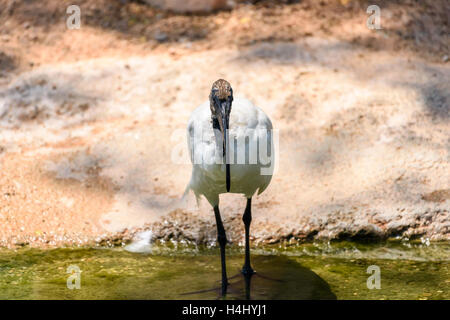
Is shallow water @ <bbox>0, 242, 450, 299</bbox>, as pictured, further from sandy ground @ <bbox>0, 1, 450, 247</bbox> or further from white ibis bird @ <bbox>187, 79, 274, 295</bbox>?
white ibis bird @ <bbox>187, 79, 274, 295</bbox>

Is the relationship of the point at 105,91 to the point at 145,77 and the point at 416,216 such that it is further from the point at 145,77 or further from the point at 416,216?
the point at 416,216

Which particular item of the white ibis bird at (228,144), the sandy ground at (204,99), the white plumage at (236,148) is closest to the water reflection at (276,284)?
the white ibis bird at (228,144)

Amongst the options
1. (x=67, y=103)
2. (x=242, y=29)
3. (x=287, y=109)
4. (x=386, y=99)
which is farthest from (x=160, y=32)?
(x=386, y=99)

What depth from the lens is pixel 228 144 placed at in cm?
341

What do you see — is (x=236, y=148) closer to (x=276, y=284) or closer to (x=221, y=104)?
(x=221, y=104)

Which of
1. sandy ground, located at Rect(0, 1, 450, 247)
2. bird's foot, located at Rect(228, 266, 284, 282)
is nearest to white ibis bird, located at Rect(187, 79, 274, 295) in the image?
bird's foot, located at Rect(228, 266, 284, 282)

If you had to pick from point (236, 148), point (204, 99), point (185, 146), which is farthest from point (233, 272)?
point (204, 99)

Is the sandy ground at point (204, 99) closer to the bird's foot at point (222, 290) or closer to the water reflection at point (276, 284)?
the water reflection at point (276, 284)

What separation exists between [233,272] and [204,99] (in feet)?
7.29

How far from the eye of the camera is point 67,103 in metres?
6.02

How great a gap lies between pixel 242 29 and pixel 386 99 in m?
2.14

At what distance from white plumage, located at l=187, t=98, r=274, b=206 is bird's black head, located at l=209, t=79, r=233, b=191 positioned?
6 cm

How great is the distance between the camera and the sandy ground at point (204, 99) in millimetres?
4543

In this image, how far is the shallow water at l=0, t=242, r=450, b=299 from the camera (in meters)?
3.74
